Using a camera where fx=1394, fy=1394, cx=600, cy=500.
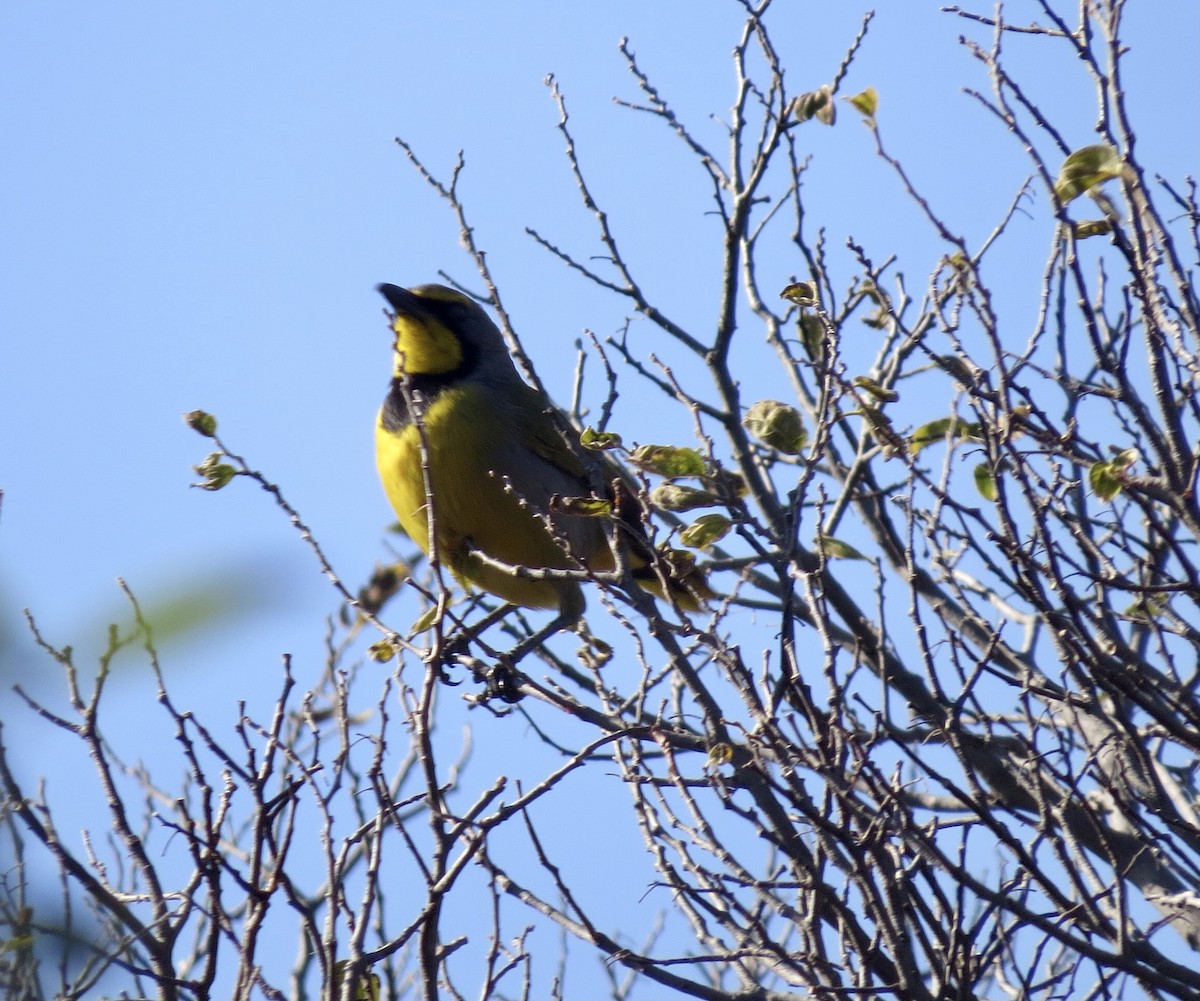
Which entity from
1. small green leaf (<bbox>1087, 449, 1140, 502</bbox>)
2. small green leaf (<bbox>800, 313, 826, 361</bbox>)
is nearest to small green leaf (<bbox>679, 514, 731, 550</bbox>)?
small green leaf (<bbox>1087, 449, 1140, 502</bbox>)

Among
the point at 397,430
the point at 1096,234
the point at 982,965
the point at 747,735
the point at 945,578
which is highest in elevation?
the point at 397,430

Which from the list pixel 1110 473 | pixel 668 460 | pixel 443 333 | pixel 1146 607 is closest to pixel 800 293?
pixel 668 460

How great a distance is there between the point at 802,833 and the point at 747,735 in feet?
2.15

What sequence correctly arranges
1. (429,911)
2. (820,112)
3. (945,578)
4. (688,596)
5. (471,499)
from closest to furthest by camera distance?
1. (429,911)
2. (945,578)
3. (820,112)
4. (471,499)
5. (688,596)

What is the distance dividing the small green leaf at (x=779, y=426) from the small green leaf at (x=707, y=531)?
12.2 inches

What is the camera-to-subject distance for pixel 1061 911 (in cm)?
334

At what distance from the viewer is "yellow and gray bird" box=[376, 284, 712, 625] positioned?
5.54 meters

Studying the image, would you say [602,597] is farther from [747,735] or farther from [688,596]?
[688,596]

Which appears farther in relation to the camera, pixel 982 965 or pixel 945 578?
pixel 945 578

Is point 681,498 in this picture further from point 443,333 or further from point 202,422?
point 443,333

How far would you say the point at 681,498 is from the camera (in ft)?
12.0

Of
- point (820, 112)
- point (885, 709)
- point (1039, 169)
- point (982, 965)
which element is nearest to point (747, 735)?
point (885, 709)

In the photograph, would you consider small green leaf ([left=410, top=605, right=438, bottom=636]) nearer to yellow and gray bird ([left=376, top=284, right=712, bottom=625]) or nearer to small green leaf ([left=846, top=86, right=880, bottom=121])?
yellow and gray bird ([left=376, top=284, right=712, bottom=625])

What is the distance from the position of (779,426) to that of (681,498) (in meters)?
0.37
